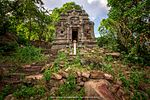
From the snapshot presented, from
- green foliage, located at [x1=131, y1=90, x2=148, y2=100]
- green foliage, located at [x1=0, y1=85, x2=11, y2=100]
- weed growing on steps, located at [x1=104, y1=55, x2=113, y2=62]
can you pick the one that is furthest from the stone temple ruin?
green foliage, located at [x1=0, y1=85, x2=11, y2=100]

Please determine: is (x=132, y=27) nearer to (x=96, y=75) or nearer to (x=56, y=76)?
(x=96, y=75)

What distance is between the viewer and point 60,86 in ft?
40.8

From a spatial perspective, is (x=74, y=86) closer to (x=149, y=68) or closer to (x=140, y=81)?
(x=140, y=81)

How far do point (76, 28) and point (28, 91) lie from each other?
1724 cm

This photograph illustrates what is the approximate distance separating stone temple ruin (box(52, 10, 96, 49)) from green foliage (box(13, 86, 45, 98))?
1496 centimetres

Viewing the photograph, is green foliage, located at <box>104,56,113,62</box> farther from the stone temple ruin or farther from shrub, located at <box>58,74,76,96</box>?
the stone temple ruin

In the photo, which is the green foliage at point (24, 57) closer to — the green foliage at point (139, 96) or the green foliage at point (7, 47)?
the green foliage at point (7, 47)

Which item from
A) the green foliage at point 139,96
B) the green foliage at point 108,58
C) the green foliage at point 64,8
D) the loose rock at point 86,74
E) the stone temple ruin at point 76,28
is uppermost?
the green foliage at point 64,8

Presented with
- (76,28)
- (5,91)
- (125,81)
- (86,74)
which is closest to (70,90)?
(86,74)

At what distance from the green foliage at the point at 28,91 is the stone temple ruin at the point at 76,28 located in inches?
589

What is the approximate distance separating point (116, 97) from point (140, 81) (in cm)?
382

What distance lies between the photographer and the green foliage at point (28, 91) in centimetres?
1183

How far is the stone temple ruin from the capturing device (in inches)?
1084

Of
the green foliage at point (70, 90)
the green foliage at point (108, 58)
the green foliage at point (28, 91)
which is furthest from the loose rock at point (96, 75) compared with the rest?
the green foliage at point (108, 58)
